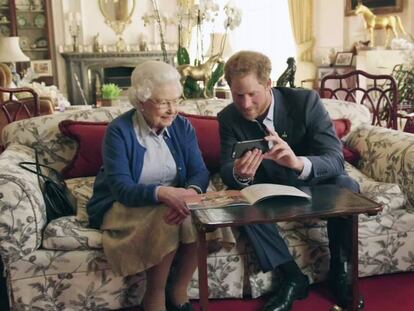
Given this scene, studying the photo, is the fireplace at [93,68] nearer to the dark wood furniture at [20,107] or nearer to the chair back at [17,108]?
the dark wood furniture at [20,107]

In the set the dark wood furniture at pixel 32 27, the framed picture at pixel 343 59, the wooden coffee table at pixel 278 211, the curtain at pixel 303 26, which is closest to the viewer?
the wooden coffee table at pixel 278 211

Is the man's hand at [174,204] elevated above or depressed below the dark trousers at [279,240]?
above

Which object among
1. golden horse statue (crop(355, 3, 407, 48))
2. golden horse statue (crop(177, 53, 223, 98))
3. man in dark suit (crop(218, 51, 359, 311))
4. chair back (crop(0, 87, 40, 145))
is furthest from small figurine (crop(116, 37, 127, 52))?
man in dark suit (crop(218, 51, 359, 311))

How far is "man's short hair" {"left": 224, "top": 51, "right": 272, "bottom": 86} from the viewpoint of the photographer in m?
1.79

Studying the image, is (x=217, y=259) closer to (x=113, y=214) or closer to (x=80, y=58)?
(x=113, y=214)

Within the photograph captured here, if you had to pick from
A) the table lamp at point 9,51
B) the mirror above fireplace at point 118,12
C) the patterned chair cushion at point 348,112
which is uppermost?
the mirror above fireplace at point 118,12

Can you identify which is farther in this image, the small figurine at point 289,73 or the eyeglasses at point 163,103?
the small figurine at point 289,73

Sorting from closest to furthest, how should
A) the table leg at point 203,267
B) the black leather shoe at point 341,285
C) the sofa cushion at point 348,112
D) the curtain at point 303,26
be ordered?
the table leg at point 203,267 < the black leather shoe at point 341,285 < the sofa cushion at point 348,112 < the curtain at point 303,26

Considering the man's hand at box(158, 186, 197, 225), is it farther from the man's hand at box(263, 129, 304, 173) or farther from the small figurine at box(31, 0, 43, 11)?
the small figurine at box(31, 0, 43, 11)

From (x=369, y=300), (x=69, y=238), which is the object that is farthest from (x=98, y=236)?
(x=369, y=300)

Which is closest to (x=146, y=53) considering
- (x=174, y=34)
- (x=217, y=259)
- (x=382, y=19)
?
(x=174, y=34)

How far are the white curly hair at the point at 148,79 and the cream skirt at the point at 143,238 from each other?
0.40 m

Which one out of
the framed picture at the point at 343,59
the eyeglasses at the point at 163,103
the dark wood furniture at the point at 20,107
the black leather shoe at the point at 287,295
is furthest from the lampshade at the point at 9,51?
the black leather shoe at the point at 287,295

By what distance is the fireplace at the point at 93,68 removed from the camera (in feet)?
22.9
